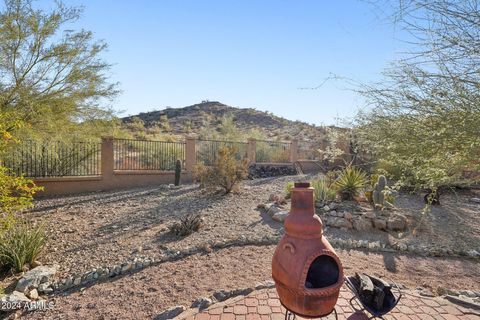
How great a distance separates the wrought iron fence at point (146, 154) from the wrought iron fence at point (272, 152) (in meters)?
5.08

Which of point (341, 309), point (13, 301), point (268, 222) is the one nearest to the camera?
point (341, 309)

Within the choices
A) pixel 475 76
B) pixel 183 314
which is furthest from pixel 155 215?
pixel 475 76

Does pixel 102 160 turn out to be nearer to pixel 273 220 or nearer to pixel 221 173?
pixel 221 173

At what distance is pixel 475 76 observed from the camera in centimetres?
235

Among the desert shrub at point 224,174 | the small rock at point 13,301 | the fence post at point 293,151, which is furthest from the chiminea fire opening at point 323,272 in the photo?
the fence post at point 293,151

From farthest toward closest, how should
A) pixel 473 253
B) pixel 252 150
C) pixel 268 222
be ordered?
1. pixel 252 150
2. pixel 268 222
3. pixel 473 253

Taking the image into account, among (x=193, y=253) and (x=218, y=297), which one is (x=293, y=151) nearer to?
(x=193, y=253)

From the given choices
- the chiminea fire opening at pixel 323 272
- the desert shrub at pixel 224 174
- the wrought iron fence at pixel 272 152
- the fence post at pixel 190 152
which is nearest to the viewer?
the chiminea fire opening at pixel 323 272

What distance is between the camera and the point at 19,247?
4.89 m

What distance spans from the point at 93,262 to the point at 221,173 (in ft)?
17.3

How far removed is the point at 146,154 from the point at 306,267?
1254 centimetres

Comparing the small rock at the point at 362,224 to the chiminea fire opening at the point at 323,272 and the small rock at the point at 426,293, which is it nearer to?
the small rock at the point at 426,293

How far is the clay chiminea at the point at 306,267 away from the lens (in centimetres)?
227

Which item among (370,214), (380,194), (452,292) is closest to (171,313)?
(452,292)
